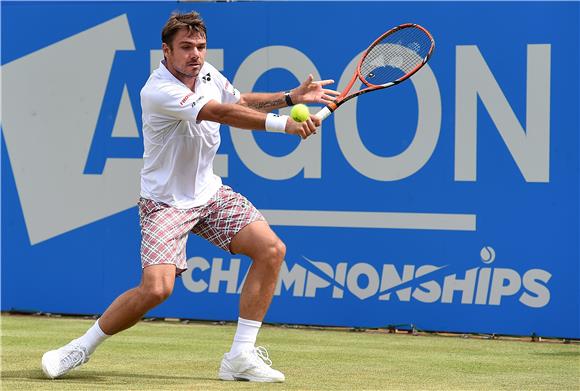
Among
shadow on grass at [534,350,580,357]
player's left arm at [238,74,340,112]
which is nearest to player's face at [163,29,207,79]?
player's left arm at [238,74,340,112]

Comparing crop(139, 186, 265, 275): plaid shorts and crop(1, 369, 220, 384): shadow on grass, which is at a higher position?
crop(139, 186, 265, 275): plaid shorts

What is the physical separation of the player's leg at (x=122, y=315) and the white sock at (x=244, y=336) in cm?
35

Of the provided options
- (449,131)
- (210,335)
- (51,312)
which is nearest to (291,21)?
(449,131)

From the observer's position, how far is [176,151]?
5535 mm

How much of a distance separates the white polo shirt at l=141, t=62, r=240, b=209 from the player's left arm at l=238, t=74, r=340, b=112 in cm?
25

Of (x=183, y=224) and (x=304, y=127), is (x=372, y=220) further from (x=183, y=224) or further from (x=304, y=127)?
(x=304, y=127)

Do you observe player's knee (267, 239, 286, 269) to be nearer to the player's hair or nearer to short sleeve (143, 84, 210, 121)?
short sleeve (143, 84, 210, 121)

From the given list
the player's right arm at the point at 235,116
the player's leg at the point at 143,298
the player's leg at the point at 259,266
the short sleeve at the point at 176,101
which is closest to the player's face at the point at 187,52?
the short sleeve at the point at 176,101

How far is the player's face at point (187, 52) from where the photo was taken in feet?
17.6

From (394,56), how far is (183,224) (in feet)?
4.53

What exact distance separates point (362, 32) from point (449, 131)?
813mm

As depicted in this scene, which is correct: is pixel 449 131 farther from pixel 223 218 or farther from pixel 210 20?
pixel 223 218

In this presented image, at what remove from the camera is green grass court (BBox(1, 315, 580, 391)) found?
5.38 m

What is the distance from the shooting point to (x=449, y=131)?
7453mm
